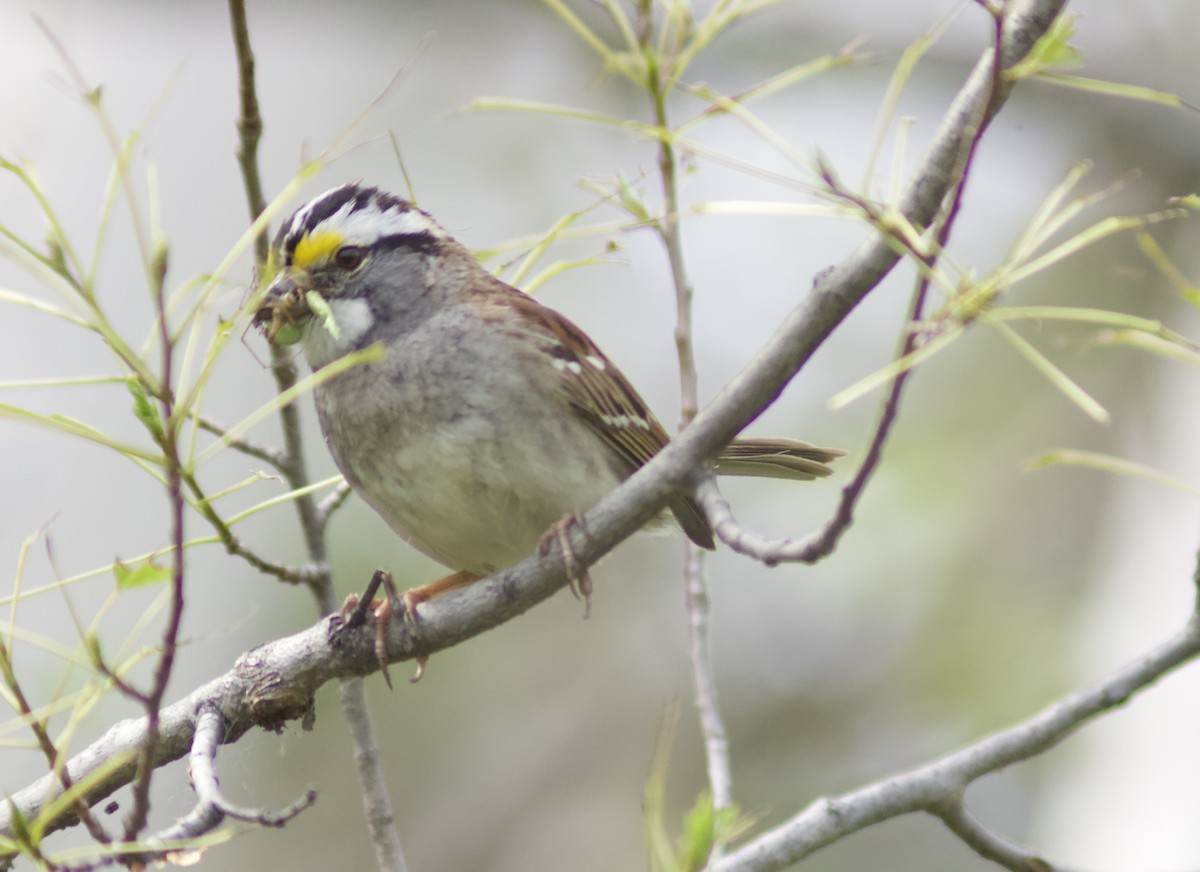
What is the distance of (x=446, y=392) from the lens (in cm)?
313

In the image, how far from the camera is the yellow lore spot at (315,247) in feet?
10.8

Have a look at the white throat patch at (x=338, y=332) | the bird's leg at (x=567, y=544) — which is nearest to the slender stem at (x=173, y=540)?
the bird's leg at (x=567, y=544)

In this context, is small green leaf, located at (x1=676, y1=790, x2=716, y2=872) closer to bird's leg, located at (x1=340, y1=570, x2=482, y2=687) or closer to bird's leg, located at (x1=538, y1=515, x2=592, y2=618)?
bird's leg, located at (x1=538, y1=515, x2=592, y2=618)

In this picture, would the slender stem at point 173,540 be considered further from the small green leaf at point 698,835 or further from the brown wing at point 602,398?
the brown wing at point 602,398

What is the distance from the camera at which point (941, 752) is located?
20.4 ft

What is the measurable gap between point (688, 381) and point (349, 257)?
1.35 m

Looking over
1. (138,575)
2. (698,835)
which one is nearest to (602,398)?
(138,575)

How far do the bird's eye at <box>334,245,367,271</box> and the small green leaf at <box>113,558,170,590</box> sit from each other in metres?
1.55

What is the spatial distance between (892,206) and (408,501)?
170cm

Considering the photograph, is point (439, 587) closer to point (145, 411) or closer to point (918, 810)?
point (918, 810)

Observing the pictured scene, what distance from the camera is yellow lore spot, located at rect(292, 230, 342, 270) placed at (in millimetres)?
3299

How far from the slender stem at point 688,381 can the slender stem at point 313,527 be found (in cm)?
71

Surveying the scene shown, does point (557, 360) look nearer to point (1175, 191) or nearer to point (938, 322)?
point (938, 322)

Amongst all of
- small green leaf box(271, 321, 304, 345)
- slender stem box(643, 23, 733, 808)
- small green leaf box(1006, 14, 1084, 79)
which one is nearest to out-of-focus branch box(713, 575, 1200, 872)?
slender stem box(643, 23, 733, 808)
